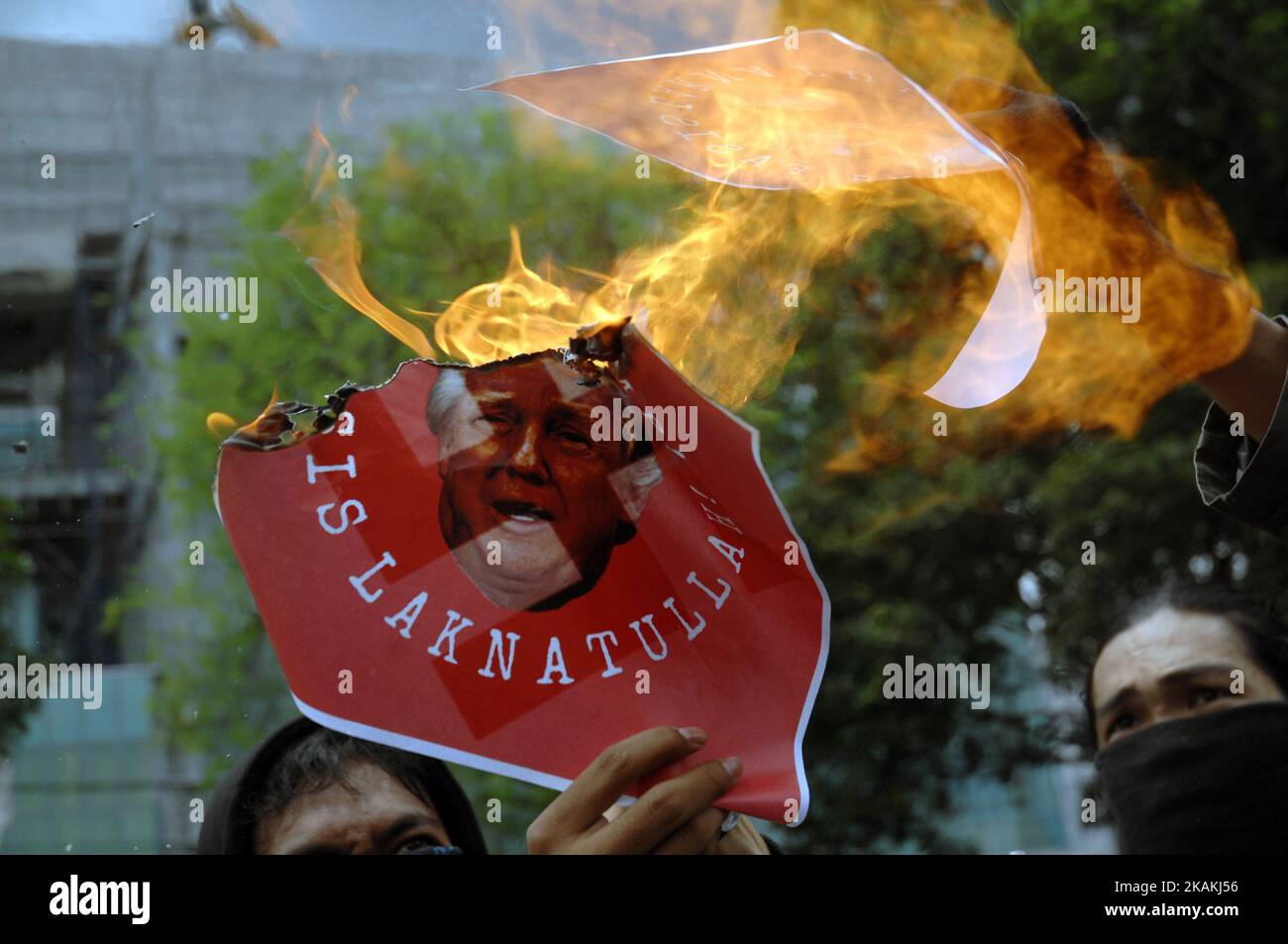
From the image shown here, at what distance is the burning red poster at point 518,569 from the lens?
1732 millimetres

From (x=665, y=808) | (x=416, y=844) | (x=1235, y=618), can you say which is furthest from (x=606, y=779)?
(x=1235, y=618)

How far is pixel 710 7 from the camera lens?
3.20 metres

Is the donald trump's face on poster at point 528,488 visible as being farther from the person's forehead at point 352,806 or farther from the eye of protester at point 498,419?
the person's forehead at point 352,806

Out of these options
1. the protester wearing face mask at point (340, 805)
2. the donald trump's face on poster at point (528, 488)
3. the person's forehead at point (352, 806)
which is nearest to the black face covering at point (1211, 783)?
the protester wearing face mask at point (340, 805)

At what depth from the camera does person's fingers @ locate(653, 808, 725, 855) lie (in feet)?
5.10

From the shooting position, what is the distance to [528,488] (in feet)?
5.83

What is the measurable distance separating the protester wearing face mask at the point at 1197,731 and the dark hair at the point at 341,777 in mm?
1055

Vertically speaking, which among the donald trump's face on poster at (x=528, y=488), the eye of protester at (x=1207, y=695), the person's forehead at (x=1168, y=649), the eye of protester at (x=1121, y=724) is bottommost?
the eye of protester at (x=1121, y=724)

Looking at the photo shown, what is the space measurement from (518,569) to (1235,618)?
1.26 metres

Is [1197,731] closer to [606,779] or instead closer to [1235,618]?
[1235,618]

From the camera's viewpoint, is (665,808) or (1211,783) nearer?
(665,808)
